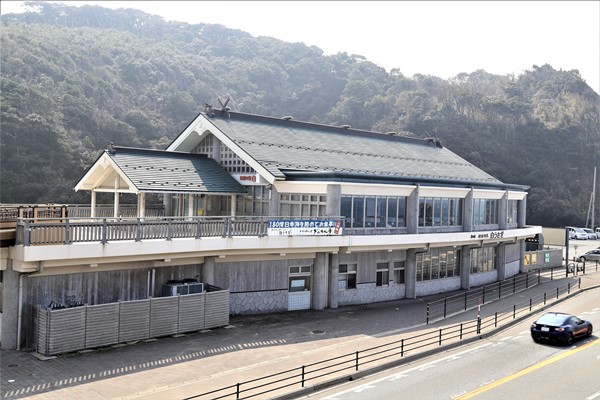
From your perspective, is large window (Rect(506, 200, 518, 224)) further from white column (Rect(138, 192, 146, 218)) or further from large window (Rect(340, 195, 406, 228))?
white column (Rect(138, 192, 146, 218))

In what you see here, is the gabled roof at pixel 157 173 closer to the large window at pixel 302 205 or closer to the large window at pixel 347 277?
the large window at pixel 302 205

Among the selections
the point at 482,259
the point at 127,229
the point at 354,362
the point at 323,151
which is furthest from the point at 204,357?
the point at 482,259

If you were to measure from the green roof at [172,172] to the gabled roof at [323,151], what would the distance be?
Result: 6.05 ft

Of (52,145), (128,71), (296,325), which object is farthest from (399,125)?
(296,325)

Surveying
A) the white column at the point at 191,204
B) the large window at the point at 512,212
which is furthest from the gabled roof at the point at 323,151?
the white column at the point at 191,204

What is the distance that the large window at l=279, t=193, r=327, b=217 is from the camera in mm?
26969

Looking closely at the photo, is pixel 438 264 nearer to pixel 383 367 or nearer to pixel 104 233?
pixel 383 367

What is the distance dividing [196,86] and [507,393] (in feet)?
313

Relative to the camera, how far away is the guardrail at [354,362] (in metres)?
14.6

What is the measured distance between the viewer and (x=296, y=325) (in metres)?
23.1

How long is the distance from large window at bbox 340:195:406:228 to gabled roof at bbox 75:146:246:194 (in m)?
5.89

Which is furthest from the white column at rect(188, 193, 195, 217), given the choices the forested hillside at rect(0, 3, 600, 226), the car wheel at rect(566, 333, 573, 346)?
the forested hillside at rect(0, 3, 600, 226)

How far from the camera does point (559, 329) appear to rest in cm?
2119

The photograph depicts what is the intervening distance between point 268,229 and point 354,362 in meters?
7.58
